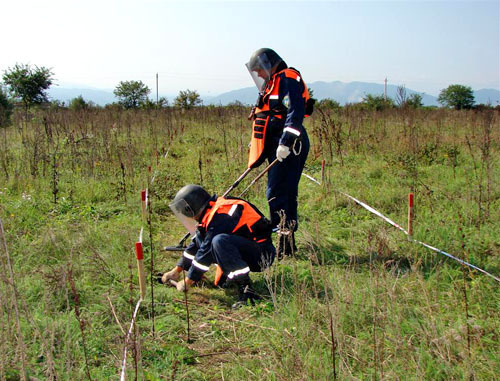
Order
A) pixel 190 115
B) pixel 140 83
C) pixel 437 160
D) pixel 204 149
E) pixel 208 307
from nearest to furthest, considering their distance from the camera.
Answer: pixel 208 307 → pixel 437 160 → pixel 204 149 → pixel 190 115 → pixel 140 83

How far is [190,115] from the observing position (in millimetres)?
14711

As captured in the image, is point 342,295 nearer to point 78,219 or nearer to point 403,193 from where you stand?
point 403,193

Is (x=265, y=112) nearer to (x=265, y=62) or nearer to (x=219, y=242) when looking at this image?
(x=265, y=62)

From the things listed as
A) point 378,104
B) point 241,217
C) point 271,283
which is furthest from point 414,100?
point 271,283

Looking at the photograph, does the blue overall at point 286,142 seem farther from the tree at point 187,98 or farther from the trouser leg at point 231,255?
the tree at point 187,98

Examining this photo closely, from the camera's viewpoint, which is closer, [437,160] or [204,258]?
[204,258]

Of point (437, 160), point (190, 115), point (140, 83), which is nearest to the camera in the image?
point (437, 160)

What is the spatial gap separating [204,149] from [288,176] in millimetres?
5401

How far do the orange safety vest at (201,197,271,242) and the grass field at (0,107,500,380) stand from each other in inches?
17.3

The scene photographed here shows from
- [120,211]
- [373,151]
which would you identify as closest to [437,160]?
[373,151]

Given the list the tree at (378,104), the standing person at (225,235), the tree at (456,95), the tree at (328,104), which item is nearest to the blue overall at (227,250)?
the standing person at (225,235)

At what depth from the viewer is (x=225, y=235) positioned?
11.3ft

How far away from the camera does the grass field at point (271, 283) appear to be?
7.54ft

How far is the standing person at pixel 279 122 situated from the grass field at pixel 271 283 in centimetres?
60
